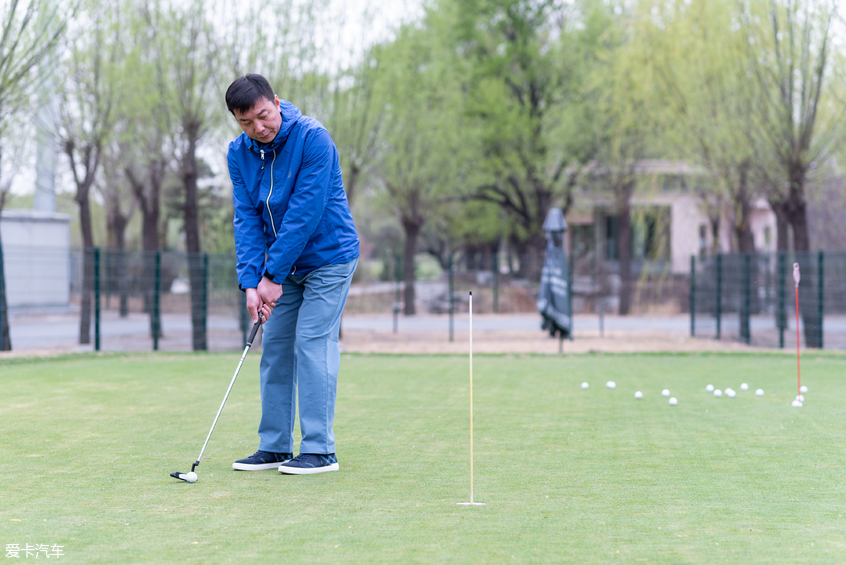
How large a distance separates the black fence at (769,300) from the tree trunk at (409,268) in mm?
7997

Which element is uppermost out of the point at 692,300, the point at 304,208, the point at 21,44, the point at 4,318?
the point at 21,44

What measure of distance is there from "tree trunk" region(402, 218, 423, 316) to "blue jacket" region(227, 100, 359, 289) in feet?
61.2

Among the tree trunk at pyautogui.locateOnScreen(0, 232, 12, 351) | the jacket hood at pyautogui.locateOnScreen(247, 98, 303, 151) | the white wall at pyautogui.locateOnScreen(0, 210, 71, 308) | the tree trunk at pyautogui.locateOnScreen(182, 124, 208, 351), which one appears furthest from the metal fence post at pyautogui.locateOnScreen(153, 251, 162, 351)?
the jacket hood at pyautogui.locateOnScreen(247, 98, 303, 151)

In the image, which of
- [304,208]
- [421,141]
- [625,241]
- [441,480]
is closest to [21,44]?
[304,208]

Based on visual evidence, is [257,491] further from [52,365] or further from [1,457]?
[52,365]

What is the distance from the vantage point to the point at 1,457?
4598 mm

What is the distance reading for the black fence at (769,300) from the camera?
15.1 m

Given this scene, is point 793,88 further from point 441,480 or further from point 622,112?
point 441,480

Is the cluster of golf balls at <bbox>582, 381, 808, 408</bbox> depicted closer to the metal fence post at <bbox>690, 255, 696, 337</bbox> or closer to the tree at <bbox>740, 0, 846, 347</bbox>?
the tree at <bbox>740, 0, 846, 347</bbox>

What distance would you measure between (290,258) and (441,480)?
1.27m

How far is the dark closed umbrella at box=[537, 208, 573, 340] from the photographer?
14.1 metres

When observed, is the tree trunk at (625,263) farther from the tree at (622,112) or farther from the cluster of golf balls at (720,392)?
the cluster of golf balls at (720,392)

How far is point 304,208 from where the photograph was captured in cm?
433

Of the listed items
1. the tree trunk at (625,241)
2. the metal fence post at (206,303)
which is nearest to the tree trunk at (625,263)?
the tree trunk at (625,241)
